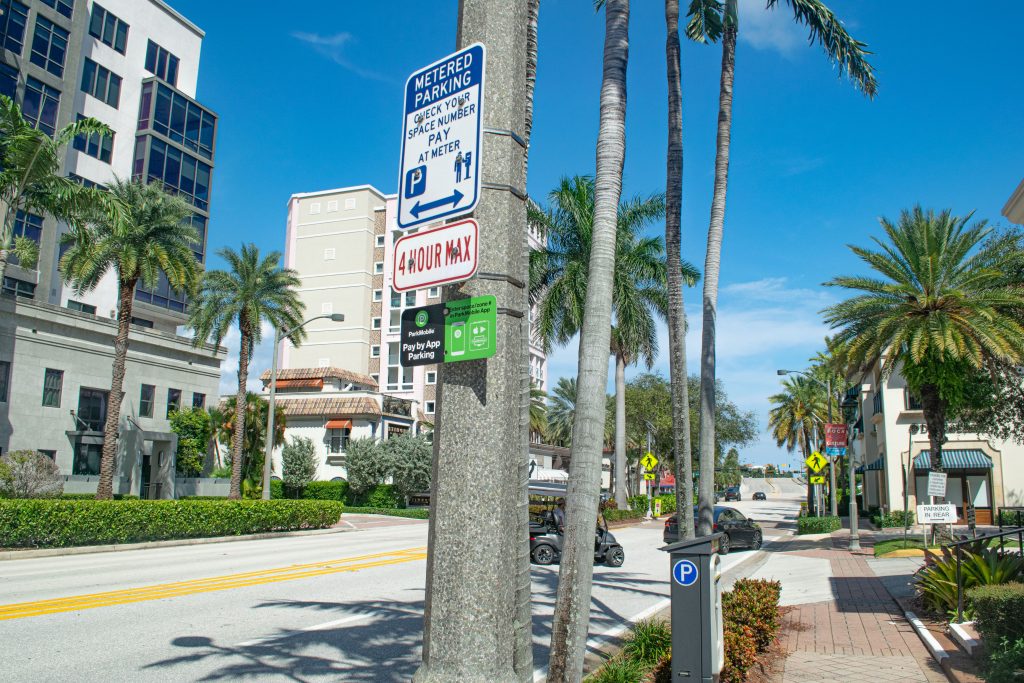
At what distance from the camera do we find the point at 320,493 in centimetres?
5262

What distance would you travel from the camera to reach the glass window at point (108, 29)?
4412cm

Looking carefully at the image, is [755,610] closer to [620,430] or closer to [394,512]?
[620,430]

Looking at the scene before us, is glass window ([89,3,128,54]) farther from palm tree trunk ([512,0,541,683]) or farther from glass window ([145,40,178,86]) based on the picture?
palm tree trunk ([512,0,541,683])

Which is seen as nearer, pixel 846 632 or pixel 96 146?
pixel 846 632

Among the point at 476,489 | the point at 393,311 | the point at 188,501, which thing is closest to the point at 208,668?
the point at 476,489

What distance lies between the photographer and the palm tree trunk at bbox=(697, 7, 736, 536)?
11117 millimetres

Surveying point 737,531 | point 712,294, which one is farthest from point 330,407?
point 712,294

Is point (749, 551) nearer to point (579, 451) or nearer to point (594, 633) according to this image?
point (594, 633)

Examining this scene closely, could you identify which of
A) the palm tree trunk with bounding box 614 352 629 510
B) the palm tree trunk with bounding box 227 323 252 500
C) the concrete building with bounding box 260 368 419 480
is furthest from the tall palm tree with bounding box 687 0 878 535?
the concrete building with bounding box 260 368 419 480

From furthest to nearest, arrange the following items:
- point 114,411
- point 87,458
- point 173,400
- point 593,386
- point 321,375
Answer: point 321,375 < point 173,400 < point 87,458 < point 114,411 < point 593,386

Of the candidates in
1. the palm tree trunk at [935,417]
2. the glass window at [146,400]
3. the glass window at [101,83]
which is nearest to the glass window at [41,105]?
the glass window at [101,83]

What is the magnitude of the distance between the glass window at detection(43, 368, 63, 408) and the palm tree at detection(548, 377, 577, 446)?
1789 inches

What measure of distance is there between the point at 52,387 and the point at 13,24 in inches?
711

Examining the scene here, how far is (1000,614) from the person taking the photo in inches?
268
